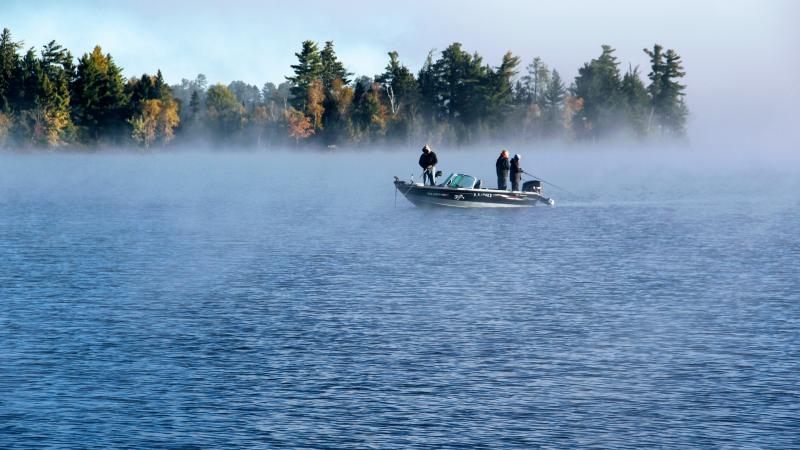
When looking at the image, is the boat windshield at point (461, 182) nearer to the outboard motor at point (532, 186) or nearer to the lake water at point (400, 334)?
the lake water at point (400, 334)

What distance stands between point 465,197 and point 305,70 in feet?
436

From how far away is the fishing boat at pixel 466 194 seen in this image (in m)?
68.7

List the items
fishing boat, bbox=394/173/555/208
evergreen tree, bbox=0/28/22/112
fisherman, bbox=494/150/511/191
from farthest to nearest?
evergreen tree, bbox=0/28/22/112 → fisherman, bbox=494/150/511/191 → fishing boat, bbox=394/173/555/208

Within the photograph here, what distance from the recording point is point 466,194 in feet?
225

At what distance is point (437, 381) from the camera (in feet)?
83.9

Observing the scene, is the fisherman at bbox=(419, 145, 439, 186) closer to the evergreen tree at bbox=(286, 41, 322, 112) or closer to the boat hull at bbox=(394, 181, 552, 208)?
the boat hull at bbox=(394, 181, 552, 208)

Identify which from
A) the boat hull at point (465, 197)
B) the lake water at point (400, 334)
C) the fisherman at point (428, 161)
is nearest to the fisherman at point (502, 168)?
the boat hull at point (465, 197)

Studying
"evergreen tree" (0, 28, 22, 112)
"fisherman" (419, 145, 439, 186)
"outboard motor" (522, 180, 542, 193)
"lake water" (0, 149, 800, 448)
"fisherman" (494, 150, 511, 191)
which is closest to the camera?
"lake water" (0, 149, 800, 448)

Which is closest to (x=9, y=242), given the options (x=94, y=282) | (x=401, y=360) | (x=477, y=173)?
(x=94, y=282)

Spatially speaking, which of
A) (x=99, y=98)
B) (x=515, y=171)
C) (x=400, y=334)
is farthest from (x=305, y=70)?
(x=400, y=334)

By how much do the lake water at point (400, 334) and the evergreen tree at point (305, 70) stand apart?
433ft

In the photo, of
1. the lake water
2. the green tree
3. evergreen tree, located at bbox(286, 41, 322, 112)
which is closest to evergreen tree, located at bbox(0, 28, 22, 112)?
the green tree

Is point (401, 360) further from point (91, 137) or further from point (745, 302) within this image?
point (91, 137)

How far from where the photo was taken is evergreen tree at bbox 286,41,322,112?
19738 centimetres
